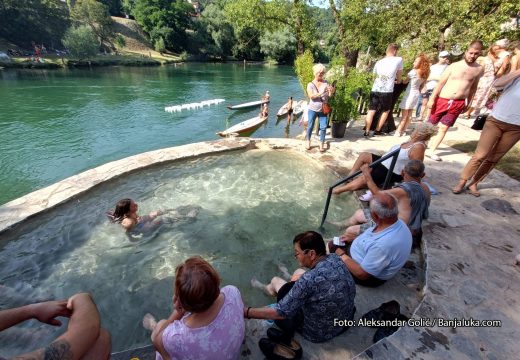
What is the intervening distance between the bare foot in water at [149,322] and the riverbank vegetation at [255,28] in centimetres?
1047

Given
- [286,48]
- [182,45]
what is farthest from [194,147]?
[182,45]

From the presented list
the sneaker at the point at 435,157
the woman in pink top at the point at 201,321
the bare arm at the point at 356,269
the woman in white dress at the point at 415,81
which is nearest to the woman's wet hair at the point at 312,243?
the woman in pink top at the point at 201,321

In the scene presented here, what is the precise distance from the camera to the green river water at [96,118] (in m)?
11.6

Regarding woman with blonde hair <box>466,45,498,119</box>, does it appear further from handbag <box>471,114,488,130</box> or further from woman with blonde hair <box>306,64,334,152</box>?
woman with blonde hair <box>306,64,334,152</box>

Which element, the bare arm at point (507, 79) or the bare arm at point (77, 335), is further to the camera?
the bare arm at point (507, 79)

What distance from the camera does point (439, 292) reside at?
2674 millimetres

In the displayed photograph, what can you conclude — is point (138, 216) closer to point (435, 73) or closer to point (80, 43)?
point (435, 73)

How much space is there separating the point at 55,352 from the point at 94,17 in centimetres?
6232

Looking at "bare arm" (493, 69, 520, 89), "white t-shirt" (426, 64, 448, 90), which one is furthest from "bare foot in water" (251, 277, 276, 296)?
"white t-shirt" (426, 64, 448, 90)

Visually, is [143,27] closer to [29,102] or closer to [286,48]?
[286,48]

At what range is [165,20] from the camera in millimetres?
54438

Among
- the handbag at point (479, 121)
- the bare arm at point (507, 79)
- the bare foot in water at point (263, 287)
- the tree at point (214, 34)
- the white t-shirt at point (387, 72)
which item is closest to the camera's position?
the bare foot in water at point (263, 287)

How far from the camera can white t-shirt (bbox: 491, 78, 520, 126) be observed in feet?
11.8

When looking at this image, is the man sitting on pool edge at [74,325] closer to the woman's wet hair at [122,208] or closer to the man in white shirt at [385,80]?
the woman's wet hair at [122,208]
